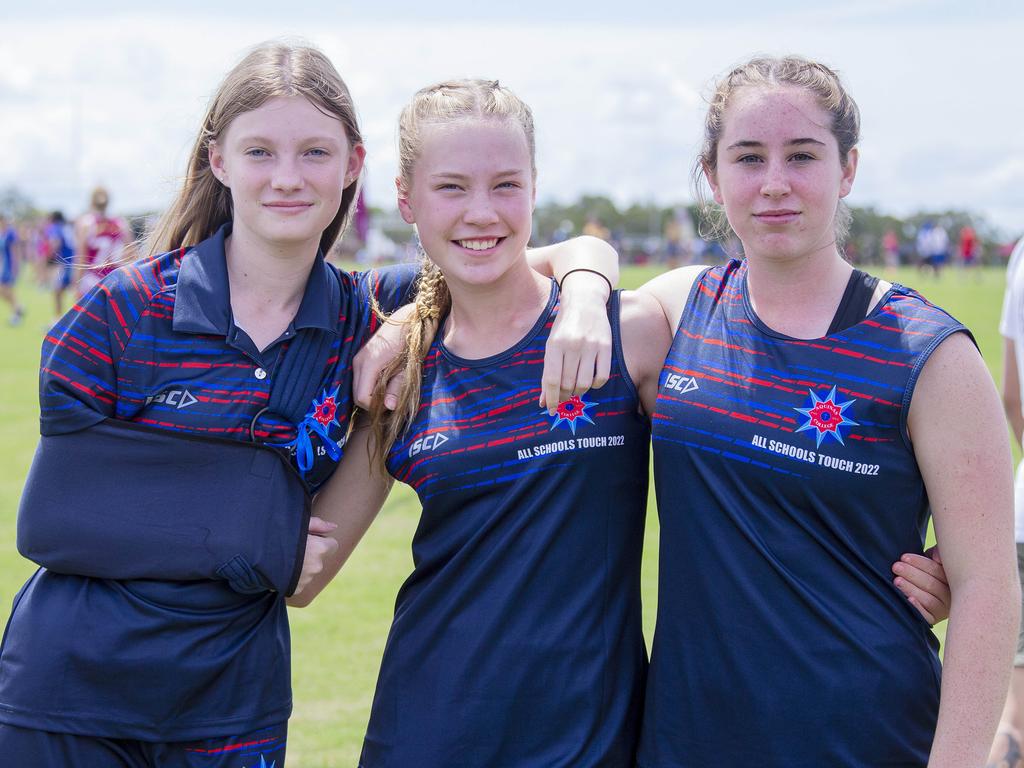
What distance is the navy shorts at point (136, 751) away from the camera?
2.60 m

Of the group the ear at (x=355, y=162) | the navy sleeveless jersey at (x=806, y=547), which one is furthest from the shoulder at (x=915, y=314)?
the ear at (x=355, y=162)

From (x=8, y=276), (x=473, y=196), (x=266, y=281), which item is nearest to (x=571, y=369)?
(x=473, y=196)

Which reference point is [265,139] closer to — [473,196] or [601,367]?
[473,196]

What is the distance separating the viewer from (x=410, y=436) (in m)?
2.84

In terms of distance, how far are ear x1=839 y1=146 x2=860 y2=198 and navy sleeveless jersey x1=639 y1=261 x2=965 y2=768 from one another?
0.29m

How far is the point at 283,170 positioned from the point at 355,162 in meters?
0.33

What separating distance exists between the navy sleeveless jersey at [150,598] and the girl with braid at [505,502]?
A: 0.34m

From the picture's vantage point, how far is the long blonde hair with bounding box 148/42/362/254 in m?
2.89

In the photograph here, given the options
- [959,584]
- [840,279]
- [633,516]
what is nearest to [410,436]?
[633,516]

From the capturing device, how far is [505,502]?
267 cm

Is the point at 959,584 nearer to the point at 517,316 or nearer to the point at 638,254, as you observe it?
the point at 517,316

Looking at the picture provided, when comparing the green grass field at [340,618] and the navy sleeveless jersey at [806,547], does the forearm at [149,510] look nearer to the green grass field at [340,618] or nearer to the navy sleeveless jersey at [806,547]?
the navy sleeveless jersey at [806,547]

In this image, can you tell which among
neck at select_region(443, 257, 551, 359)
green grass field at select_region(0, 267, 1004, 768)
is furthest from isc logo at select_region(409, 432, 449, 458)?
green grass field at select_region(0, 267, 1004, 768)

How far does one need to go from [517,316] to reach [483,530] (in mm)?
566
